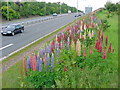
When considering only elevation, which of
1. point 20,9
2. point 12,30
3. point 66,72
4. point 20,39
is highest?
point 20,9

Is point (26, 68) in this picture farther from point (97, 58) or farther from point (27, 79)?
point (97, 58)

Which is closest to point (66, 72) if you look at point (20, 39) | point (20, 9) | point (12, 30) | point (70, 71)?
point (70, 71)

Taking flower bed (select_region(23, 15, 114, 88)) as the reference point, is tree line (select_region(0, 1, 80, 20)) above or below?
above

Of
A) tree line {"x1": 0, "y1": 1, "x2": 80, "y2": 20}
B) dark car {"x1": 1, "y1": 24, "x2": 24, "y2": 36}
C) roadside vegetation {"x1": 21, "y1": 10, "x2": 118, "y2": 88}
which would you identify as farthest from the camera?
tree line {"x1": 0, "y1": 1, "x2": 80, "y2": 20}

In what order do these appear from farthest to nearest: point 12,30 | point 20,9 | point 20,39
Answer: point 20,9 < point 12,30 < point 20,39

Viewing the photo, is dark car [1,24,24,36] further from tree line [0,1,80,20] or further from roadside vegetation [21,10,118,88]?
tree line [0,1,80,20]

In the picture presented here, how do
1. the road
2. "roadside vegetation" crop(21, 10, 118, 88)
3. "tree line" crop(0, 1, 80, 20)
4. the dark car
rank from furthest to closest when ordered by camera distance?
"tree line" crop(0, 1, 80, 20), the dark car, the road, "roadside vegetation" crop(21, 10, 118, 88)

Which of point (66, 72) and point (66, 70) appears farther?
point (66, 70)

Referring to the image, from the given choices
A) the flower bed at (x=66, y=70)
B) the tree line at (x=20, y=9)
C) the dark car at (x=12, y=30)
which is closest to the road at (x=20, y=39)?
the dark car at (x=12, y=30)

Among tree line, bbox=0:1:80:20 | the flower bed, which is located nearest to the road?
the flower bed

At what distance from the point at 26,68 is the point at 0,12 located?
144 feet

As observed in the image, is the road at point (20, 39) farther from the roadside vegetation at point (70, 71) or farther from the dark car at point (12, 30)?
the roadside vegetation at point (70, 71)

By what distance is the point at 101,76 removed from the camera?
6.74 metres

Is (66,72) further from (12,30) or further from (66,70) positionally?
(12,30)
